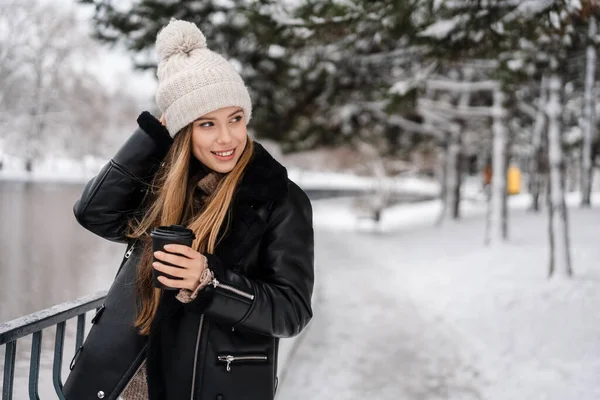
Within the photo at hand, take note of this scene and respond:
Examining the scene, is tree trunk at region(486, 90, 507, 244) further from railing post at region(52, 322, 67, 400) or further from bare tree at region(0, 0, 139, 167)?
bare tree at region(0, 0, 139, 167)

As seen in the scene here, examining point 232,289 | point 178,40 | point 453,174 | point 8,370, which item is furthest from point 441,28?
point 453,174

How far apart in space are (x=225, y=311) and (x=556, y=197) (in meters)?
7.72

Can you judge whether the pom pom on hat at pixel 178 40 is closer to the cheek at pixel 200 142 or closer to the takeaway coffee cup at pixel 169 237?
the cheek at pixel 200 142

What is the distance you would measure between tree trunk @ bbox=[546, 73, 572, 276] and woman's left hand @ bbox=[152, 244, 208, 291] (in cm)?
731

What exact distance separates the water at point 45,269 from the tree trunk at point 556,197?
650 centimetres

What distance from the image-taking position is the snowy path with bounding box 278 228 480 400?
4621 millimetres

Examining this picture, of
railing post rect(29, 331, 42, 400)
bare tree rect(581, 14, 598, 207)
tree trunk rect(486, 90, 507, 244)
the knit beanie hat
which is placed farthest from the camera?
bare tree rect(581, 14, 598, 207)

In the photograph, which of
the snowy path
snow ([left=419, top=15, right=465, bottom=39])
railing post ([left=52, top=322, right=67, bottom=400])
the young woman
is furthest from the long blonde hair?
snow ([left=419, top=15, right=465, bottom=39])

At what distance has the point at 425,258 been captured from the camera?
11469 millimetres

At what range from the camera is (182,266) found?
1488mm

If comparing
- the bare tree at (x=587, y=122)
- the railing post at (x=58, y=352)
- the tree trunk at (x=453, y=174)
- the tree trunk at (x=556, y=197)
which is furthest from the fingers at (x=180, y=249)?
the tree trunk at (x=453, y=174)

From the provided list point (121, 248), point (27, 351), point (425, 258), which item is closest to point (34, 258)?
point (121, 248)

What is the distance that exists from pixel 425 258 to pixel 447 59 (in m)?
6.85

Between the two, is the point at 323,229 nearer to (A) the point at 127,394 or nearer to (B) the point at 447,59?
(B) the point at 447,59
